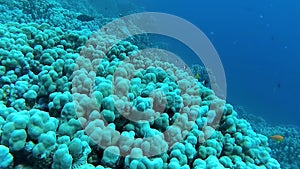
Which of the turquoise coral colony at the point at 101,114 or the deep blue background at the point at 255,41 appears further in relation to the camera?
the deep blue background at the point at 255,41

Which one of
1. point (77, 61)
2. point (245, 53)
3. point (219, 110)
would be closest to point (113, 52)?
point (77, 61)

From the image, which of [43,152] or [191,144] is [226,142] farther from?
[43,152]

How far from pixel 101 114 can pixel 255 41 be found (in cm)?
8596

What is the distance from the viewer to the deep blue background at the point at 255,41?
4659 cm

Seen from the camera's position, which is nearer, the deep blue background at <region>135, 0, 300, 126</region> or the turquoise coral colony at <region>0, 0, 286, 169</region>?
the turquoise coral colony at <region>0, 0, 286, 169</region>

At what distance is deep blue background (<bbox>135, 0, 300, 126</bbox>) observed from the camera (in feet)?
153

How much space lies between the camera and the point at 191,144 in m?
2.39

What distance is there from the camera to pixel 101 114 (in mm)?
2207

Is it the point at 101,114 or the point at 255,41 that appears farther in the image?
the point at 255,41

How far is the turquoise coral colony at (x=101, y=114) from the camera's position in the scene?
1762 millimetres

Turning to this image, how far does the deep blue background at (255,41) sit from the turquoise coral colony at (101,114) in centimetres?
3754

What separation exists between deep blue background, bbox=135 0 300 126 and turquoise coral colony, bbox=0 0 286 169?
37540mm

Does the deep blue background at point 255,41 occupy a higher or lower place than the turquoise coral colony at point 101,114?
higher

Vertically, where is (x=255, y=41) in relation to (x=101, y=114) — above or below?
above
